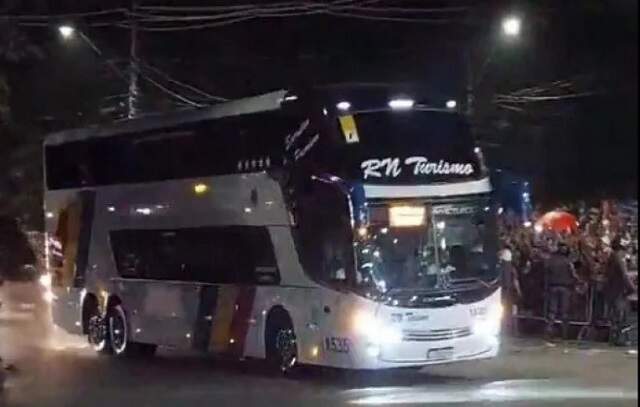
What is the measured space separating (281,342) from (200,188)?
313cm

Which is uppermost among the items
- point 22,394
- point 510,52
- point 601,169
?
point 510,52

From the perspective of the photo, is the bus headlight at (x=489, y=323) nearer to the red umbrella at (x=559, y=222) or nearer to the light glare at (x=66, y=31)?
the red umbrella at (x=559, y=222)

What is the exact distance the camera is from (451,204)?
1816cm

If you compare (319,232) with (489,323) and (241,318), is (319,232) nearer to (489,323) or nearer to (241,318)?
(489,323)

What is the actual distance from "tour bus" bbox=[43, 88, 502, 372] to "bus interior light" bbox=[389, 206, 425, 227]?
0.7 inches

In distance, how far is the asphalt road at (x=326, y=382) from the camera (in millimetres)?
16594

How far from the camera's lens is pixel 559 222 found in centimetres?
3097

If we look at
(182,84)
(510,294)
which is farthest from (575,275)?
(182,84)

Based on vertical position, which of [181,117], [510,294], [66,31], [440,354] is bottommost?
[440,354]

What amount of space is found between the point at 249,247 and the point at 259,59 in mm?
15569

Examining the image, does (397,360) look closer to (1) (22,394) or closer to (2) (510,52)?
(1) (22,394)

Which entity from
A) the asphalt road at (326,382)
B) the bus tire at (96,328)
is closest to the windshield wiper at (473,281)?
the asphalt road at (326,382)

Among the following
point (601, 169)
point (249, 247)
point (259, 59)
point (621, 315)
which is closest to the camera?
point (601, 169)

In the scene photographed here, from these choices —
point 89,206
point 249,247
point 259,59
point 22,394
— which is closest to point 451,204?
point 249,247
